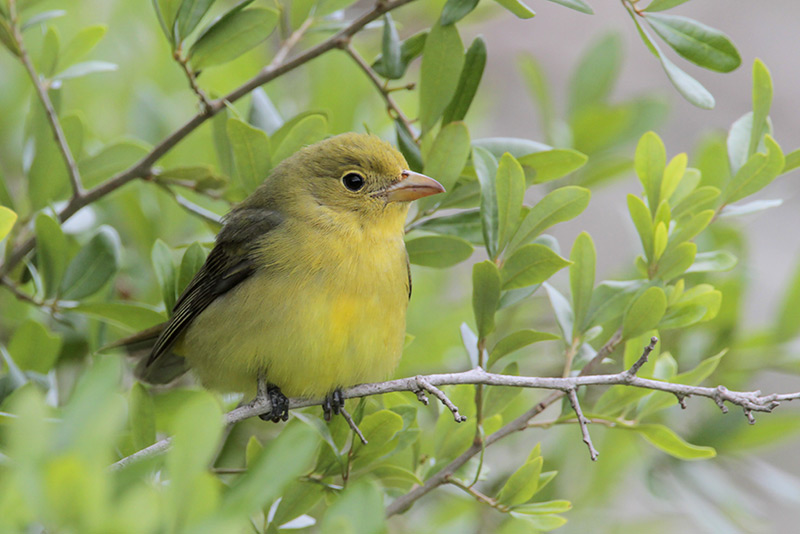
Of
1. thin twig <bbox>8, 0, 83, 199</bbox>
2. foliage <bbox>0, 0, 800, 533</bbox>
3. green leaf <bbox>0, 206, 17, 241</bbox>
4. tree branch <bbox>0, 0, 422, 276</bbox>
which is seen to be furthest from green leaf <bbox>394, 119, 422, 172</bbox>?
green leaf <bbox>0, 206, 17, 241</bbox>

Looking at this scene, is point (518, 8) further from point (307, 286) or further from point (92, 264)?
point (92, 264)

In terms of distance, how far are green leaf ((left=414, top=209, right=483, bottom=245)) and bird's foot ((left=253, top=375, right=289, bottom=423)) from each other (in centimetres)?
77

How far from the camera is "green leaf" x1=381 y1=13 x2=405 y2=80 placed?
9.62 ft

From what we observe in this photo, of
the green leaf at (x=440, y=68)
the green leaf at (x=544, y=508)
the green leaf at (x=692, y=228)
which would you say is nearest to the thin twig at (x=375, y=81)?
the green leaf at (x=440, y=68)

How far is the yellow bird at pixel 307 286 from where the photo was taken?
303cm

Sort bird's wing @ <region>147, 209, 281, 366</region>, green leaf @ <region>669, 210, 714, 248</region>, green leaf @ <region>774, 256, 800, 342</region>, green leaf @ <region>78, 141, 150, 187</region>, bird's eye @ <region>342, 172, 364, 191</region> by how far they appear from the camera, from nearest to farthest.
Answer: green leaf @ <region>669, 210, 714, 248</region>
green leaf @ <region>78, 141, 150, 187</region>
bird's wing @ <region>147, 209, 281, 366</region>
bird's eye @ <region>342, 172, 364, 191</region>
green leaf @ <region>774, 256, 800, 342</region>

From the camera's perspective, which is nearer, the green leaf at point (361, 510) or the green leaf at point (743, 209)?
the green leaf at point (361, 510)

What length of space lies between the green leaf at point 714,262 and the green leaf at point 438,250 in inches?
27.9

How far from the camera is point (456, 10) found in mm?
2723

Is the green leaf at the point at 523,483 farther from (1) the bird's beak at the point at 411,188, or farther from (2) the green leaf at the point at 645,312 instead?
(1) the bird's beak at the point at 411,188

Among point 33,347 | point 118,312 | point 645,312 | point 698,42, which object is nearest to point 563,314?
point 645,312

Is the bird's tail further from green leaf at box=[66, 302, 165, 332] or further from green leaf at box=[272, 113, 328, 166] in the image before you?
green leaf at box=[272, 113, 328, 166]

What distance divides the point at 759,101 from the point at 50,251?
220 cm

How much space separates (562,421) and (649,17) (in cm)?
124
